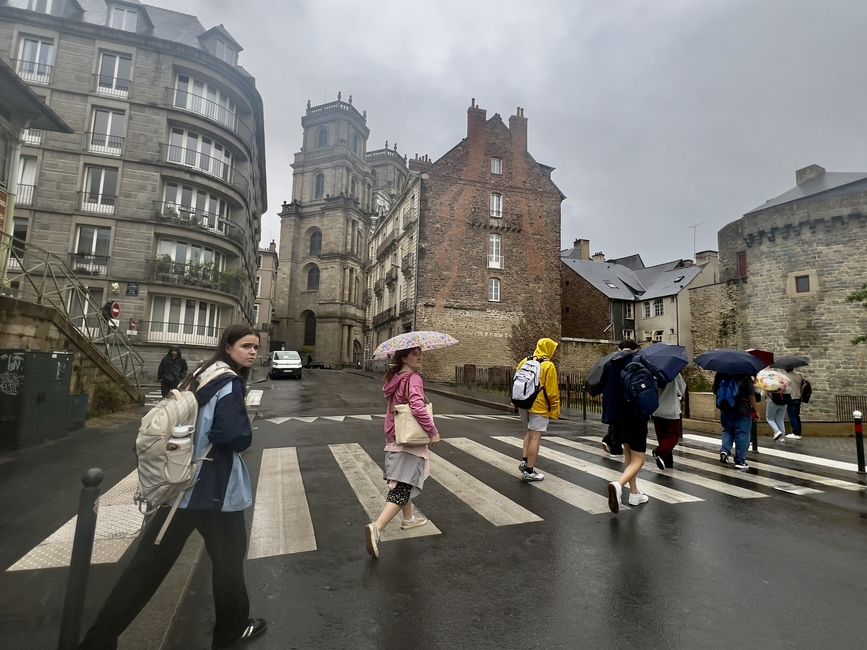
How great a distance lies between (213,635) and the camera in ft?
8.21

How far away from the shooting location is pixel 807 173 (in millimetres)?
27984

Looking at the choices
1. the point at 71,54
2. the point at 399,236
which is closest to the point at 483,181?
the point at 399,236

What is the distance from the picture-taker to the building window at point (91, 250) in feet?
69.5

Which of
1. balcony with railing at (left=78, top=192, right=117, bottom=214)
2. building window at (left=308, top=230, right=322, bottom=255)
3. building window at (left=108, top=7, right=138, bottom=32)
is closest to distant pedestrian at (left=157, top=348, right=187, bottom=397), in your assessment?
balcony with railing at (left=78, top=192, right=117, bottom=214)

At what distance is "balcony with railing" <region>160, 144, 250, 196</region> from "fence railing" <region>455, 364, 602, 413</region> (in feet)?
55.6

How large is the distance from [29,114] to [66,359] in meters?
7.29

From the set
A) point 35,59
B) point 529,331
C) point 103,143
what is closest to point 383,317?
point 529,331

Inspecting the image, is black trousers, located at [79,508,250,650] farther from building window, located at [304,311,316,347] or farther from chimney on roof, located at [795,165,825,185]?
building window, located at [304,311,316,347]

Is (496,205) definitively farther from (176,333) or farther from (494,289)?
(176,333)

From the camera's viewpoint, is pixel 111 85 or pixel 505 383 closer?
pixel 505 383

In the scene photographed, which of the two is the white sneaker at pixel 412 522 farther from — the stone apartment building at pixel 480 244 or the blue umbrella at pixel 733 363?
the stone apartment building at pixel 480 244

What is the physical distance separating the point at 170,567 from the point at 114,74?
28399mm

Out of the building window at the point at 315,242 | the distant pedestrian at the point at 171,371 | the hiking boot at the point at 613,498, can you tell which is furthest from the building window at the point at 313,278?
the hiking boot at the point at 613,498

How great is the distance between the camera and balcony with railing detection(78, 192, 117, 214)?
2150 centimetres
